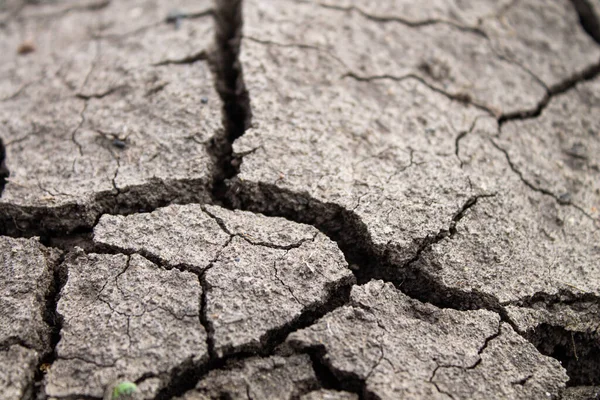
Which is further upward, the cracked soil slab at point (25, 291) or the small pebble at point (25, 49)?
the small pebble at point (25, 49)

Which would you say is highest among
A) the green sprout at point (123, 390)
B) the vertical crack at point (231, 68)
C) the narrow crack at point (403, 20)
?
the narrow crack at point (403, 20)

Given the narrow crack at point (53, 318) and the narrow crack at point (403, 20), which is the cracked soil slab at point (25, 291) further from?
the narrow crack at point (403, 20)

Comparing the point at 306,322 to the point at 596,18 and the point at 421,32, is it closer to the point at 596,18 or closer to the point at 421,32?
the point at 421,32

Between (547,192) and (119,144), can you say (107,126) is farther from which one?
(547,192)

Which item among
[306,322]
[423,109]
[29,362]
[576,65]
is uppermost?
[576,65]

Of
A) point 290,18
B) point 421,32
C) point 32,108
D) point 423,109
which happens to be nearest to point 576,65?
point 421,32

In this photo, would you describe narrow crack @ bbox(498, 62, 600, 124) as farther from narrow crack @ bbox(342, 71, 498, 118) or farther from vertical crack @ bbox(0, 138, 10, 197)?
vertical crack @ bbox(0, 138, 10, 197)

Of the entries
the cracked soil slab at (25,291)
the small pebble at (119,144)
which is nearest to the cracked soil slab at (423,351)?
the cracked soil slab at (25,291)
